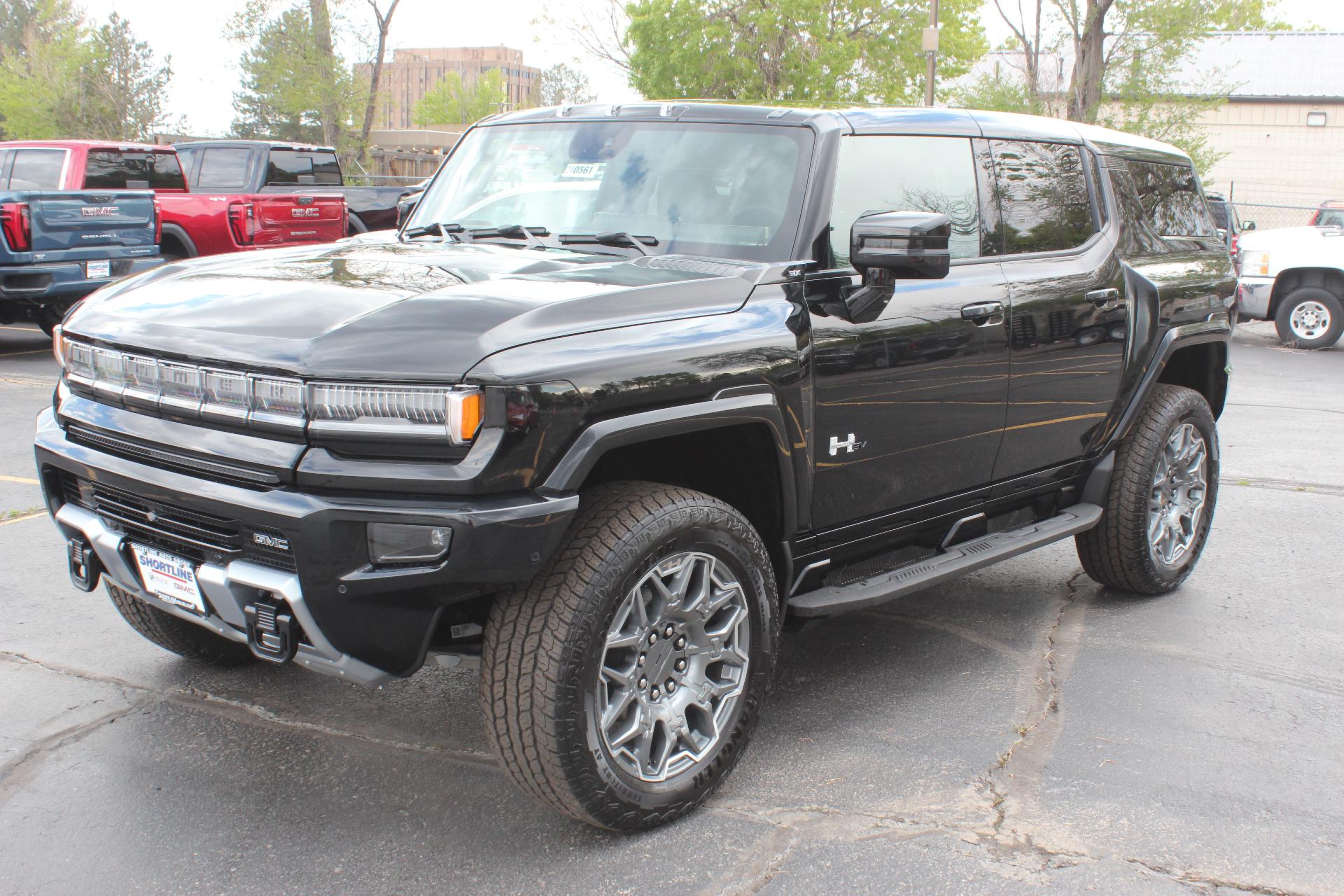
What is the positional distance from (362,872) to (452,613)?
657 millimetres

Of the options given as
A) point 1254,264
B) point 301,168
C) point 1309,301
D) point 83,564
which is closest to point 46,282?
point 301,168

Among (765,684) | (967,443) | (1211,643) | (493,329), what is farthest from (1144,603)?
(493,329)

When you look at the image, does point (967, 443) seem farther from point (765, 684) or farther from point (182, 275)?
point (182, 275)

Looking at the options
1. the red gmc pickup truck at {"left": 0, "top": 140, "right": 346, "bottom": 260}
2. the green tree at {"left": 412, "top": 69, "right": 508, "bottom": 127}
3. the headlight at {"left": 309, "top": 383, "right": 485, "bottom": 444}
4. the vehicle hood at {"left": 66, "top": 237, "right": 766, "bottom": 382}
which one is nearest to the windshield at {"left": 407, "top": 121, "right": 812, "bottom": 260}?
the vehicle hood at {"left": 66, "top": 237, "right": 766, "bottom": 382}

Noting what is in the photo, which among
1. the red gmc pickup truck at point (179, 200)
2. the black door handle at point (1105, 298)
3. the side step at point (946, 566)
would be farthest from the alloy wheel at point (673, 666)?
the red gmc pickup truck at point (179, 200)

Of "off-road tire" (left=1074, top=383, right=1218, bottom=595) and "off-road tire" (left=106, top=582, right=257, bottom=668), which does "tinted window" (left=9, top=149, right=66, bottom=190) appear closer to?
"off-road tire" (left=106, top=582, right=257, bottom=668)

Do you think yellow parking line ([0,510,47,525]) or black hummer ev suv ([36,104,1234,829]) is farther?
yellow parking line ([0,510,47,525])

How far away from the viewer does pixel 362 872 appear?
296cm

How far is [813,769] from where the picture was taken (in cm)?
356

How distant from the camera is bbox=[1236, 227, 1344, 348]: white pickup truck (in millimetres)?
15133

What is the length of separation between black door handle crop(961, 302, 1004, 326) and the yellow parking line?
4523mm

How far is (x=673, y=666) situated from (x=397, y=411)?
3.46ft

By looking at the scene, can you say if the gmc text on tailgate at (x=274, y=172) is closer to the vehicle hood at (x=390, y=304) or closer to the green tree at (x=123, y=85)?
the vehicle hood at (x=390, y=304)

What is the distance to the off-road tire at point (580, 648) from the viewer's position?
2881 mm
